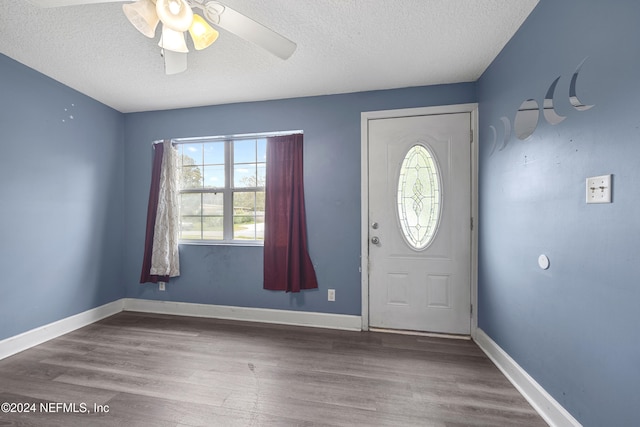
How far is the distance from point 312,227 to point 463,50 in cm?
199

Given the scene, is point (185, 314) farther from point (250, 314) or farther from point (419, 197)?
point (419, 197)

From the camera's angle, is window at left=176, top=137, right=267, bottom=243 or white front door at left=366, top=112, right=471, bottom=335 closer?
white front door at left=366, top=112, right=471, bottom=335

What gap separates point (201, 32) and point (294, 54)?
88 centimetres

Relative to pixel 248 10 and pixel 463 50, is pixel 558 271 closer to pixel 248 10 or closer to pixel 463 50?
pixel 463 50

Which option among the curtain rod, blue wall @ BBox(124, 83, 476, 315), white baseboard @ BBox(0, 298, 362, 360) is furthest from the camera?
the curtain rod

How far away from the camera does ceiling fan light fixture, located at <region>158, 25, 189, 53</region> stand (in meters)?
1.35

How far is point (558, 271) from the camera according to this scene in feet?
4.79

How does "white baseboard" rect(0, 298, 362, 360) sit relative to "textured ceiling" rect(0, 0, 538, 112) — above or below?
below

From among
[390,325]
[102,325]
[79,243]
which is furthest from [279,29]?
[102,325]

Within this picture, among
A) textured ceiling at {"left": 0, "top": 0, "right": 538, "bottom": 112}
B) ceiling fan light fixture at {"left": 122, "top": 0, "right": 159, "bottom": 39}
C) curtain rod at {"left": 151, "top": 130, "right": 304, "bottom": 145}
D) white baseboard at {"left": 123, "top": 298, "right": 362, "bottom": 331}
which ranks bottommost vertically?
white baseboard at {"left": 123, "top": 298, "right": 362, "bottom": 331}

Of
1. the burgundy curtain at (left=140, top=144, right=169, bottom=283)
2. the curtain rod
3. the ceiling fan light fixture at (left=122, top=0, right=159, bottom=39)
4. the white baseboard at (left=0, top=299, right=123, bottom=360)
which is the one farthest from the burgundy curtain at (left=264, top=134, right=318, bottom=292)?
the white baseboard at (left=0, top=299, right=123, bottom=360)

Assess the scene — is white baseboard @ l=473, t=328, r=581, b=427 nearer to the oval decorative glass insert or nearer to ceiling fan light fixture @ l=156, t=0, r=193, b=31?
the oval decorative glass insert

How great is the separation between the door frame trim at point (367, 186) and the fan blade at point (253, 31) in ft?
4.56

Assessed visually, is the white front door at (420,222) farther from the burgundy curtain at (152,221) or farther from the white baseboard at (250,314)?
the burgundy curtain at (152,221)
